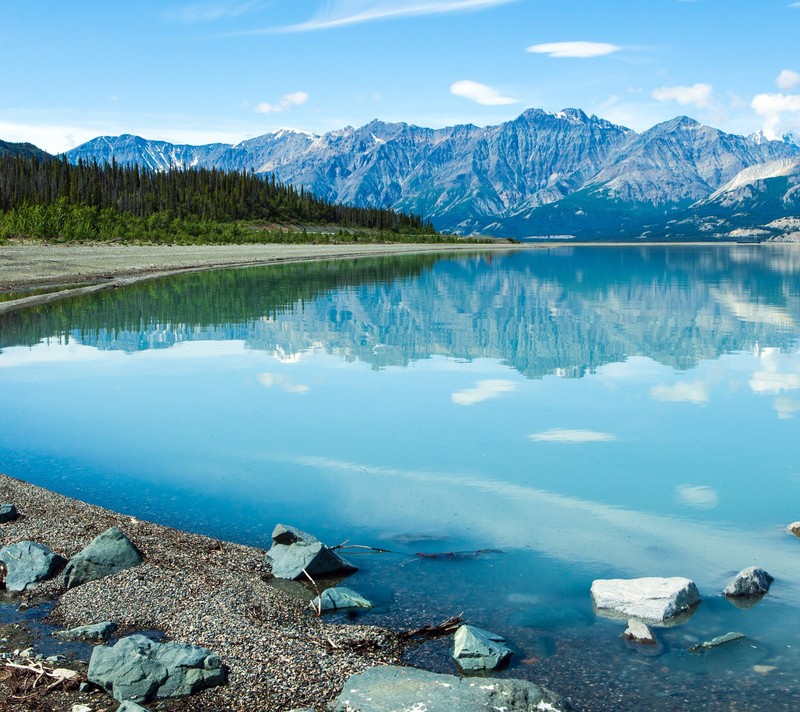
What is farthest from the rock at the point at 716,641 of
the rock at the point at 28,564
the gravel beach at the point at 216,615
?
the rock at the point at 28,564

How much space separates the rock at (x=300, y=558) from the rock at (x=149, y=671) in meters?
2.52

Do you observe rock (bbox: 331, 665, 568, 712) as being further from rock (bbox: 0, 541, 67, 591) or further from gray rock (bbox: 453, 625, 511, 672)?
rock (bbox: 0, 541, 67, 591)

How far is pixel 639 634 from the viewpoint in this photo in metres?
8.22

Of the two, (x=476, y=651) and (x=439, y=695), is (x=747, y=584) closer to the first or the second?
(x=476, y=651)

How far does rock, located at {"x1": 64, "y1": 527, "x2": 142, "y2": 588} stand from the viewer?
925 cm

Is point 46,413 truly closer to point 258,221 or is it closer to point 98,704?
point 98,704

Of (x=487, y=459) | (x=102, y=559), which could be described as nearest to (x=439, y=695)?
(x=102, y=559)

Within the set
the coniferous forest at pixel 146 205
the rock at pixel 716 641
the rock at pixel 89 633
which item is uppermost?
the coniferous forest at pixel 146 205

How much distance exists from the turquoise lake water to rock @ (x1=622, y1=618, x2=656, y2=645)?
5.6 inches

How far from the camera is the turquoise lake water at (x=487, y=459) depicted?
8.54 metres

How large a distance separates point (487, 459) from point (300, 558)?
578 cm

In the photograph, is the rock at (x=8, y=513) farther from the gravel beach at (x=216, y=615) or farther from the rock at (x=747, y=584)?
the rock at (x=747, y=584)

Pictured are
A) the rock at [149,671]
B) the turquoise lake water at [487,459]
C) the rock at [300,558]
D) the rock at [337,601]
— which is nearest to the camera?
the rock at [149,671]

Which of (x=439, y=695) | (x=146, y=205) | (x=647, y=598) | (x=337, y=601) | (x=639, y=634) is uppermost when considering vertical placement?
(x=146, y=205)
